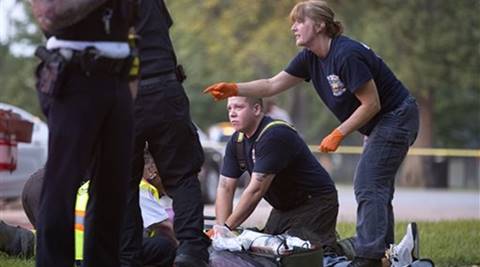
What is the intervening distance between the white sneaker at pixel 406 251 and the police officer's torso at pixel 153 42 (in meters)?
1.93

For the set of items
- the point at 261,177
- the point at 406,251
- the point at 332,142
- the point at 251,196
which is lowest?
the point at 406,251

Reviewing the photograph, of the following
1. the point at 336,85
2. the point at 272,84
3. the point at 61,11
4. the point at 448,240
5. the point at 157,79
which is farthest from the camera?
the point at 448,240

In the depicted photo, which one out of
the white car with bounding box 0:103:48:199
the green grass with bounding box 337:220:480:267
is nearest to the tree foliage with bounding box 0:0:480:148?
the white car with bounding box 0:103:48:199

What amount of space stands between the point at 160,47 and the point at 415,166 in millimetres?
27773

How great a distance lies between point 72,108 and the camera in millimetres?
4340

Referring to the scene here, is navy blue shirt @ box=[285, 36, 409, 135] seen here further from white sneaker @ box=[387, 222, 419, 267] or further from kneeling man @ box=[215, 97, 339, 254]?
white sneaker @ box=[387, 222, 419, 267]

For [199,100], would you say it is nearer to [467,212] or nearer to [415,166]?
[415,166]

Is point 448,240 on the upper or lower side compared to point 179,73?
lower

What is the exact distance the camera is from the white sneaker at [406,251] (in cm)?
669

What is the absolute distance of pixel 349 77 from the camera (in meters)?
6.36

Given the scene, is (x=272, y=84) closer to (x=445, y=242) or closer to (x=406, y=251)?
(x=406, y=251)

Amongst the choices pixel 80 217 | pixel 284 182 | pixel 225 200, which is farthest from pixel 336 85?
pixel 80 217

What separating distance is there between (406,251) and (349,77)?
1215 mm

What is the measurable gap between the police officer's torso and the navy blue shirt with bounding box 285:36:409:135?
45.3 inches
